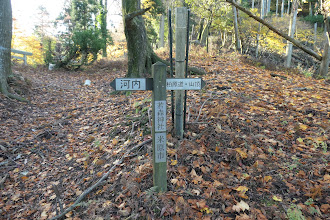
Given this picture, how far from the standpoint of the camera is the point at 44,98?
823 cm

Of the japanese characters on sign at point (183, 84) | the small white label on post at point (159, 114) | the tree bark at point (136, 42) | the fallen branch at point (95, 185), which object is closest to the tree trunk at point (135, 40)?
the tree bark at point (136, 42)

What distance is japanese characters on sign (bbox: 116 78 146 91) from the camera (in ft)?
8.73

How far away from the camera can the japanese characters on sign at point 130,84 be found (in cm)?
266

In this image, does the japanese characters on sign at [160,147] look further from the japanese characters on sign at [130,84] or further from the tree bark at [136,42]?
the tree bark at [136,42]

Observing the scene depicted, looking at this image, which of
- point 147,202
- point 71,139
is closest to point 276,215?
point 147,202

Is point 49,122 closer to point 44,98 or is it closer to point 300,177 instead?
point 44,98

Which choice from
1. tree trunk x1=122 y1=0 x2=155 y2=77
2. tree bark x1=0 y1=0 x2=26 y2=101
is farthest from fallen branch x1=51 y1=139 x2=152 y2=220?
tree bark x1=0 y1=0 x2=26 y2=101

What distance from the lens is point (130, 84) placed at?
268cm

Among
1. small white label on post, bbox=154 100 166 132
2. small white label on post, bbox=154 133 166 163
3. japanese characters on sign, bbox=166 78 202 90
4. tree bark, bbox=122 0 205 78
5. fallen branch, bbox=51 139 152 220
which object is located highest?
tree bark, bbox=122 0 205 78

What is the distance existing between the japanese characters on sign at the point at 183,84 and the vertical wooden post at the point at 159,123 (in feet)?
0.42

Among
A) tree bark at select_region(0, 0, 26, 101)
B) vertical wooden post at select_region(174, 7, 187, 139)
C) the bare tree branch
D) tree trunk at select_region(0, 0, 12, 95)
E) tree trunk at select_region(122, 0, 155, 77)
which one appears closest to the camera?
vertical wooden post at select_region(174, 7, 187, 139)

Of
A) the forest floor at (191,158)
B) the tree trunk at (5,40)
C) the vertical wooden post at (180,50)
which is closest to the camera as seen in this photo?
the forest floor at (191,158)

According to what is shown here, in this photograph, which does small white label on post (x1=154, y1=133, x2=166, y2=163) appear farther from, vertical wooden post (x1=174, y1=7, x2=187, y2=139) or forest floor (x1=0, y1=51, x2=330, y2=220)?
vertical wooden post (x1=174, y1=7, x2=187, y2=139)

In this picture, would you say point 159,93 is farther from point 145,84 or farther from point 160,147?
point 160,147
